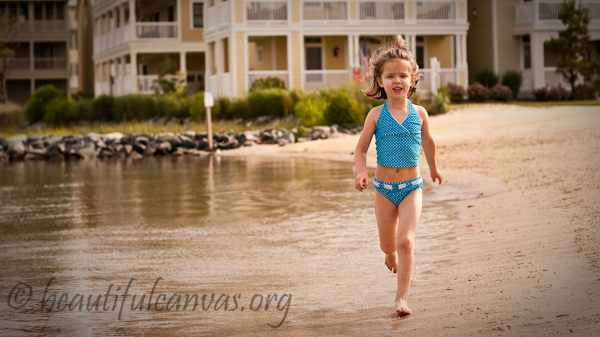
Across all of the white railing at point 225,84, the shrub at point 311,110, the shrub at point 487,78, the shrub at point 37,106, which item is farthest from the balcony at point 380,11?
the shrub at point 37,106

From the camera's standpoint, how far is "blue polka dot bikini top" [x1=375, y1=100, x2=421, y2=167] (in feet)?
19.6

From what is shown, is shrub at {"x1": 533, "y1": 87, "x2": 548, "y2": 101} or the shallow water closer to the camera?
the shallow water

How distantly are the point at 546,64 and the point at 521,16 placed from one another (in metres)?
2.70

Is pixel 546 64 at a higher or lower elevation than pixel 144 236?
higher

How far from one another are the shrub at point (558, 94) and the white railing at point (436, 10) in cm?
591

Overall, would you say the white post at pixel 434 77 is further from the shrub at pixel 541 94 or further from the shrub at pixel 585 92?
the shrub at pixel 585 92

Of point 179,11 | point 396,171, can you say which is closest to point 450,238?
point 396,171

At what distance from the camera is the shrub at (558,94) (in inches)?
1425

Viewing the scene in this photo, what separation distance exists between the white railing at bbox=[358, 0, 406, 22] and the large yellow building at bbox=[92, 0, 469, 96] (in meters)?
0.04

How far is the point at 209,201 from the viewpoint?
13.5m

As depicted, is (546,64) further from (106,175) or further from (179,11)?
(106,175)

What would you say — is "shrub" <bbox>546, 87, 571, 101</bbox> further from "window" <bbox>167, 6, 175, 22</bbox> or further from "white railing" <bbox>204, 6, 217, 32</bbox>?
"window" <bbox>167, 6, 175, 22</bbox>

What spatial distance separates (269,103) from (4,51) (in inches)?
1101


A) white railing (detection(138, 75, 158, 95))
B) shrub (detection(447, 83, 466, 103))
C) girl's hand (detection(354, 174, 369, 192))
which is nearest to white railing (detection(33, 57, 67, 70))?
white railing (detection(138, 75, 158, 95))
